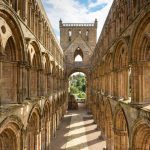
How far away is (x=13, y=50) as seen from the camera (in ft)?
31.5

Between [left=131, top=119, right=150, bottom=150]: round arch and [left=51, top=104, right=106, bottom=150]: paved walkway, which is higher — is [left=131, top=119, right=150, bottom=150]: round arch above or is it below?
above

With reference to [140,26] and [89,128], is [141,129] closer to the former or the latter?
[140,26]

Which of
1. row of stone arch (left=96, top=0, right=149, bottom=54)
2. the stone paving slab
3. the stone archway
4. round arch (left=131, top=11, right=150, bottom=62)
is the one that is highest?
row of stone arch (left=96, top=0, right=149, bottom=54)

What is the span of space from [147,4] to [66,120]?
85.2 feet

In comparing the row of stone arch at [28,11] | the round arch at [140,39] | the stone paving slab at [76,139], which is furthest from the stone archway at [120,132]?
the row of stone arch at [28,11]

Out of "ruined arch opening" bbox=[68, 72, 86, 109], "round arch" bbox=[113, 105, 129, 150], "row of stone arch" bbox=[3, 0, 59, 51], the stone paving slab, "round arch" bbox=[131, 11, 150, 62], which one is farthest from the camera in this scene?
"ruined arch opening" bbox=[68, 72, 86, 109]

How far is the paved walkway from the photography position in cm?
1955

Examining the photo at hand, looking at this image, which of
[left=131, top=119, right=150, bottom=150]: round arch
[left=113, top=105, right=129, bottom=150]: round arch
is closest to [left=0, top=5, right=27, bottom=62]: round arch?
[left=131, top=119, right=150, bottom=150]: round arch

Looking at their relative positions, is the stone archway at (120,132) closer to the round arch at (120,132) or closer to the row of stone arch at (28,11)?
the round arch at (120,132)

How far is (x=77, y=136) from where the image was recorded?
23.1m

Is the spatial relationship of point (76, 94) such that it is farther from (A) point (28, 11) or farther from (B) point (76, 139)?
(A) point (28, 11)

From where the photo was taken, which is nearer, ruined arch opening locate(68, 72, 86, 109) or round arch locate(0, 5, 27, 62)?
round arch locate(0, 5, 27, 62)

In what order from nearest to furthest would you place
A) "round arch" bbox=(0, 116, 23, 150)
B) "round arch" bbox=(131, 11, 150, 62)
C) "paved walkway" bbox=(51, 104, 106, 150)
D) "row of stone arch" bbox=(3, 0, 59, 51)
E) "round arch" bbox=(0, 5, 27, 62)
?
1. "round arch" bbox=(0, 5, 27, 62)
2. "round arch" bbox=(131, 11, 150, 62)
3. "round arch" bbox=(0, 116, 23, 150)
4. "row of stone arch" bbox=(3, 0, 59, 51)
5. "paved walkway" bbox=(51, 104, 106, 150)

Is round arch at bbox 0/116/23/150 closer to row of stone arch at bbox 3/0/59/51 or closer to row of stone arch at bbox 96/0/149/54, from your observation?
row of stone arch at bbox 3/0/59/51
